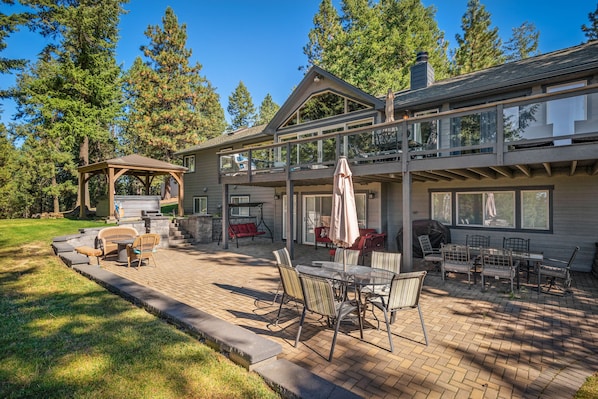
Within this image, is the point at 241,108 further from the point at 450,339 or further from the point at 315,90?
the point at 450,339

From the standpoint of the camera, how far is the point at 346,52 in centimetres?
2564

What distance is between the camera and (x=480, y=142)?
7066 millimetres

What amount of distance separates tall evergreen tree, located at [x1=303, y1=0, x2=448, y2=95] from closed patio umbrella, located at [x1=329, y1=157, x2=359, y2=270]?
20762 millimetres

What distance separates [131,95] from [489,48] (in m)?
32.4

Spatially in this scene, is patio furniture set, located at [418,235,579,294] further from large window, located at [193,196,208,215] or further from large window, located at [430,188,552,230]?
large window, located at [193,196,208,215]

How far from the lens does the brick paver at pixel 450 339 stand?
10.9 ft

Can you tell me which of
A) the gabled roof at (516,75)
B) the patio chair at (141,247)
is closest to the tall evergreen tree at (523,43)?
the gabled roof at (516,75)

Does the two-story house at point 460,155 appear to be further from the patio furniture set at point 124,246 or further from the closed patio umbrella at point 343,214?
the patio furniture set at point 124,246

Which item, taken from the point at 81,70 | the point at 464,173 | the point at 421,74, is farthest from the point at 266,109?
the point at 464,173

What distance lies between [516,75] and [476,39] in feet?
69.1

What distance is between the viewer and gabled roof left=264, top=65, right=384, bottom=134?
39.1 feet

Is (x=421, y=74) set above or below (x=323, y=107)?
above

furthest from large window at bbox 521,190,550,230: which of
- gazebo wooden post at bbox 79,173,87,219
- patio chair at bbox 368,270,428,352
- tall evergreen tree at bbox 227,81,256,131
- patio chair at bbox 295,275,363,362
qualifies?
tall evergreen tree at bbox 227,81,256,131

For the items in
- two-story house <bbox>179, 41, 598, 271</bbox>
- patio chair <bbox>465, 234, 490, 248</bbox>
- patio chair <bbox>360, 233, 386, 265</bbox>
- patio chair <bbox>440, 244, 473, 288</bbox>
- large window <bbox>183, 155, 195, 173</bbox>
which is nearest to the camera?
two-story house <bbox>179, 41, 598, 271</bbox>
